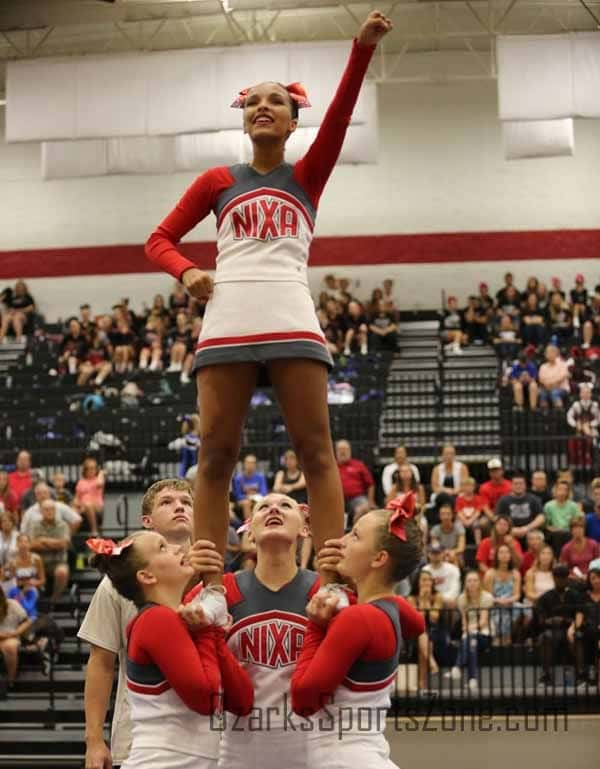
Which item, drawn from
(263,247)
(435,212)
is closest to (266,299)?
(263,247)

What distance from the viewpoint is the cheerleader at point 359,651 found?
12.3 feet

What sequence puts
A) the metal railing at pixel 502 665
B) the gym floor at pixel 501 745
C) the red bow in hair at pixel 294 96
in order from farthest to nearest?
the metal railing at pixel 502 665
the gym floor at pixel 501 745
the red bow in hair at pixel 294 96

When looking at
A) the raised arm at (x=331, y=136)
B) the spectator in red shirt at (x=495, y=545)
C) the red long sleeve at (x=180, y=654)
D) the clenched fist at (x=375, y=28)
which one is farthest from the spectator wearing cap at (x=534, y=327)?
the red long sleeve at (x=180, y=654)

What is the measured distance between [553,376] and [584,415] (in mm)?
→ 1513

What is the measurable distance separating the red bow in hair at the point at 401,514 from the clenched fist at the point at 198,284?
88 cm

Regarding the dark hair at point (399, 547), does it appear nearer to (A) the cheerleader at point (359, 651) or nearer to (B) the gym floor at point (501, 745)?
(A) the cheerleader at point (359, 651)

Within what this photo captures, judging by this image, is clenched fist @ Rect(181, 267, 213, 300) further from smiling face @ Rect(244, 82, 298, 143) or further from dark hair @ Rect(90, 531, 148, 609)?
dark hair @ Rect(90, 531, 148, 609)

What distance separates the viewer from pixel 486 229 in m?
21.0

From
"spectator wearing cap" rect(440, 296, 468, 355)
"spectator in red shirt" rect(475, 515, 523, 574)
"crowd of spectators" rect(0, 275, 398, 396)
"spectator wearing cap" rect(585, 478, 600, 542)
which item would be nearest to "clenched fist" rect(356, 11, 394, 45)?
"spectator in red shirt" rect(475, 515, 523, 574)

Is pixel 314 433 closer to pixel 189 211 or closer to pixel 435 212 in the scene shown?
pixel 189 211

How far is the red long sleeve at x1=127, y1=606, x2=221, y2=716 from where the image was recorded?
3703 mm

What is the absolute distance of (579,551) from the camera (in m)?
11.1

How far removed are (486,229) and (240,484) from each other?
31.1 ft

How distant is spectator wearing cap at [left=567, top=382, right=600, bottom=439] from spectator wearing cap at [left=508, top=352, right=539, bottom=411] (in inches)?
26.3
